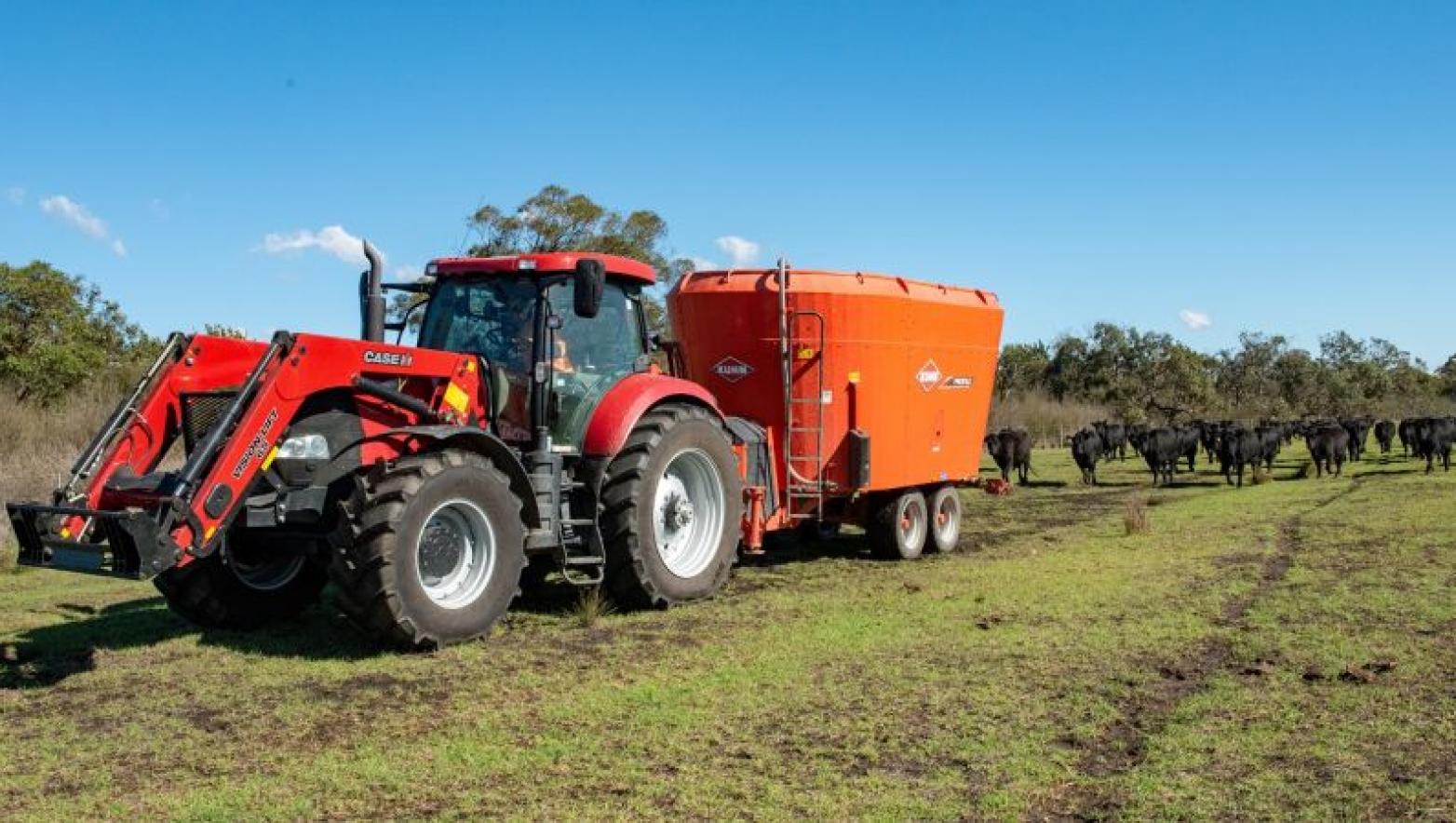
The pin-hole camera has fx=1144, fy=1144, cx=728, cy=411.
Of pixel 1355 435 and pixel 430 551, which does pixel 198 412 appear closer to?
pixel 430 551

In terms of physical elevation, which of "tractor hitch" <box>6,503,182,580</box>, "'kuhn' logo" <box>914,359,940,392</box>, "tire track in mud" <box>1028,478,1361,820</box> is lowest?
"tire track in mud" <box>1028,478,1361,820</box>

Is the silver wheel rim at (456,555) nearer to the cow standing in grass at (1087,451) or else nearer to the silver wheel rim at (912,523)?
the silver wheel rim at (912,523)

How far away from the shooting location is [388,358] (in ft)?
23.4

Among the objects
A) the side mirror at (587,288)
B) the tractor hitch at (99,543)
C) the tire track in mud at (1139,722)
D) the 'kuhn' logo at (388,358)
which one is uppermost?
the side mirror at (587,288)

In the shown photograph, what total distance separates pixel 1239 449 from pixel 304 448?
21.9 metres

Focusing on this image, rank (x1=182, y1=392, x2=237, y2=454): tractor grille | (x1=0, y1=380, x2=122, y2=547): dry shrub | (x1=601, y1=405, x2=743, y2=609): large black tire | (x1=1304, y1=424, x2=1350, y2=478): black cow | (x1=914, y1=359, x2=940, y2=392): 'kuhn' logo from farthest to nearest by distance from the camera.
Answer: (x1=1304, y1=424, x2=1350, y2=478): black cow, (x1=0, y1=380, x2=122, y2=547): dry shrub, (x1=914, y1=359, x2=940, y2=392): 'kuhn' logo, (x1=601, y1=405, x2=743, y2=609): large black tire, (x1=182, y1=392, x2=237, y2=454): tractor grille

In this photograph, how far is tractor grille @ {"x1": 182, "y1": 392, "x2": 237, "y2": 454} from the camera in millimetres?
6992

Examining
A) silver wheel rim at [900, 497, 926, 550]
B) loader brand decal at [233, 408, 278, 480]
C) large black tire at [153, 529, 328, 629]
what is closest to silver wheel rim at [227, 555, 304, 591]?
large black tire at [153, 529, 328, 629]

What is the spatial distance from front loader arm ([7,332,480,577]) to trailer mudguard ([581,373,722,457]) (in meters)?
1.00

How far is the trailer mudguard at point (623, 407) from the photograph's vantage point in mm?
8039

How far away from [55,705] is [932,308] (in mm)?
8552

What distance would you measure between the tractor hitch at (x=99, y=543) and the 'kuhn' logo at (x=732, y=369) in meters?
5.91

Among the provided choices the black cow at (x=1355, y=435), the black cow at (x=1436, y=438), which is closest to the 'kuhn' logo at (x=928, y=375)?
the black cow at (x=1436, y=438)

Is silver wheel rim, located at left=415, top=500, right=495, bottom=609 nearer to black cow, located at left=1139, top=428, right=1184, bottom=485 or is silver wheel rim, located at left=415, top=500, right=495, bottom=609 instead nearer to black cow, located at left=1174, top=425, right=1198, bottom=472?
black cow, located at left=1139, top=428, right=1184, bottom=485
